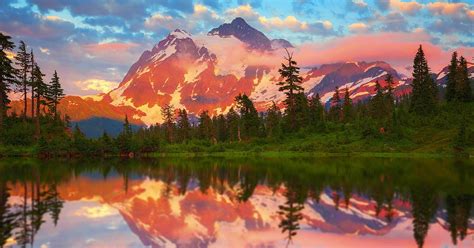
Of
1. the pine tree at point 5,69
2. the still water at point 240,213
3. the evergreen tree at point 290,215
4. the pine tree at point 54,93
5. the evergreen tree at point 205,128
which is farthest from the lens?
the evergreen tree at point 205,128

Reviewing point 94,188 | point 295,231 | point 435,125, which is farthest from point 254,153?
point 295,231

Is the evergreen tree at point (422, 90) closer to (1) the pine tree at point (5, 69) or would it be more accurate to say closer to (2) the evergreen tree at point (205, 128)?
(2) the evergreen tree at point (205, 128)

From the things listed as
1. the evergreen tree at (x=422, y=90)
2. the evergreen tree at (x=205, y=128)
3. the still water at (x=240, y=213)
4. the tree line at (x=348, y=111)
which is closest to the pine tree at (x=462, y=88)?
the tree line at (x=348, y=111)

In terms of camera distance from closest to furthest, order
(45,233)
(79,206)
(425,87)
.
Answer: (45,233) → (79,206) → (425,87)

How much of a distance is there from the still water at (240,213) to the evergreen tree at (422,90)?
224 ft

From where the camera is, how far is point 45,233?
16.8 m

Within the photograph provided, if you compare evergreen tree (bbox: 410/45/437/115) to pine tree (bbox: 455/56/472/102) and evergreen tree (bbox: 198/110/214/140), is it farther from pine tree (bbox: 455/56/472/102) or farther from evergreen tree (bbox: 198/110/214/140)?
evergreen tree (bbox: 198/110/214/140)

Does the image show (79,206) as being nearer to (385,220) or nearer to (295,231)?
(295,231)

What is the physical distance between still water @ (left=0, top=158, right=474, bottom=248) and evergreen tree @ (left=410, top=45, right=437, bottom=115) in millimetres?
68423

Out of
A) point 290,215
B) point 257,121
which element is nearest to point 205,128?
point 257,121

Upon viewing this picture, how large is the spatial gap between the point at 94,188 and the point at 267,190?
36.6ft

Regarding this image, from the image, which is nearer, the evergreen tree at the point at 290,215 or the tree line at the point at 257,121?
the evergreen tree at the point at 290,215

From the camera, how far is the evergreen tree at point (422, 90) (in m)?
98.2

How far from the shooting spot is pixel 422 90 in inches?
3905
